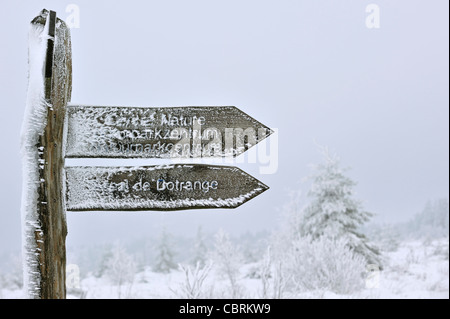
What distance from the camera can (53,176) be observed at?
194 centimetres

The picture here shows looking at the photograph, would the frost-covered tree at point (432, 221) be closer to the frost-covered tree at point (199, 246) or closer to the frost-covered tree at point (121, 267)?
the frost-covered tree at point (199, 246)

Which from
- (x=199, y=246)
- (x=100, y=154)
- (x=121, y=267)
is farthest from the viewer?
(x=199, y=246)

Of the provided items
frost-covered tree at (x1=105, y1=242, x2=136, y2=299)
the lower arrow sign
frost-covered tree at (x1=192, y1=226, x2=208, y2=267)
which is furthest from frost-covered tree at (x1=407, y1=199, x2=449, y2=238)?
the lower arrow sign

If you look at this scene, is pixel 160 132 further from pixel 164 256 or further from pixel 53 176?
pixel 164 256

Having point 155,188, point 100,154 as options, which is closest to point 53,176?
point 100,154

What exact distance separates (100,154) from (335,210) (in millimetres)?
15472

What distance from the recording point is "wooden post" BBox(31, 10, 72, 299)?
1923 mm

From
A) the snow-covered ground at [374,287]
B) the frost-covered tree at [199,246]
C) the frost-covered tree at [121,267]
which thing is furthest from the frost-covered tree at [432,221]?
the frost-covered tree at [121,267]

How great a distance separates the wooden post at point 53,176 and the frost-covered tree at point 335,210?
50.6 ft

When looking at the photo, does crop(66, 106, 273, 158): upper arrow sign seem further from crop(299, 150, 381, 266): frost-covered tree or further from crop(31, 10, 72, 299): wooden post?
crop(299, 150, 381, 266): frost-covered tree

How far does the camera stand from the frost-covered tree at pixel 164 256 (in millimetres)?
29344

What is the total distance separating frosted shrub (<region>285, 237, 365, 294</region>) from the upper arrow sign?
8.51m
